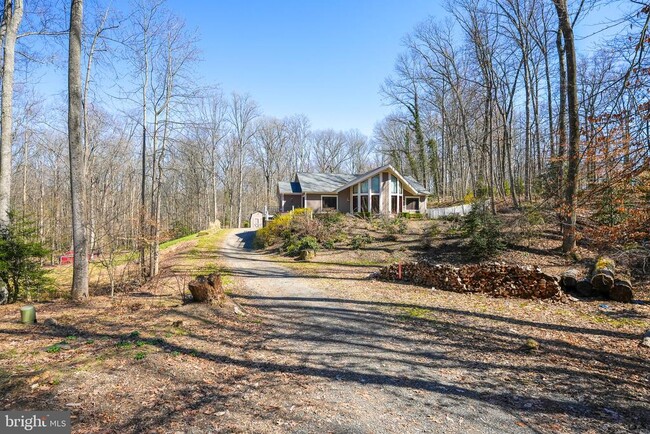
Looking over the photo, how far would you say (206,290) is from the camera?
24.7 ft

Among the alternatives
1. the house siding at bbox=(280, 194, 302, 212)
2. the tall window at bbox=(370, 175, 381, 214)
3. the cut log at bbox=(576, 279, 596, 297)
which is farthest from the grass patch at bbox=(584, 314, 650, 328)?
the house siding at bbox=(280, 194, 302, 212)

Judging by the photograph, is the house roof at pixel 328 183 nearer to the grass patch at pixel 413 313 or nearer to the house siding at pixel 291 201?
the house siding at pixel 291 201

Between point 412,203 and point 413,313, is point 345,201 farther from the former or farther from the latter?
point 413,313

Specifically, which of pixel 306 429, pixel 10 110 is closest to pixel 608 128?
pixel 306 429

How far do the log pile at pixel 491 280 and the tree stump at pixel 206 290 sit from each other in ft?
21.0

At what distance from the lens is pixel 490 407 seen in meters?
3.68

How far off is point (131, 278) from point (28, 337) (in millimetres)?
6546

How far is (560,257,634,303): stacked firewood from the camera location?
808 cm

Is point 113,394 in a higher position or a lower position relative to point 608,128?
lower

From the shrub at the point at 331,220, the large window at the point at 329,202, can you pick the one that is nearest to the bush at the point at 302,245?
the shrub at the point at 331,220

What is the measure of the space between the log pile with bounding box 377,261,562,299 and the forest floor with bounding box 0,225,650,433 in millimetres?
685

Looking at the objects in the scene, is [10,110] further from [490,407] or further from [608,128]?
[608,128]

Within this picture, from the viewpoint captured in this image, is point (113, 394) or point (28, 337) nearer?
point (113, 394)

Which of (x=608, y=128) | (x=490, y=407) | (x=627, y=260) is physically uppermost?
(x=608, y=128)
